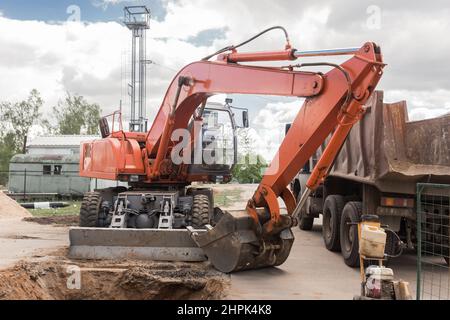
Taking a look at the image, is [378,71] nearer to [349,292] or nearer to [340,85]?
[340,85]

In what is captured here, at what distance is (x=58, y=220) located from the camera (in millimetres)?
14875

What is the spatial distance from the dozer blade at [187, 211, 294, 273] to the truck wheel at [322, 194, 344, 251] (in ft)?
6.27

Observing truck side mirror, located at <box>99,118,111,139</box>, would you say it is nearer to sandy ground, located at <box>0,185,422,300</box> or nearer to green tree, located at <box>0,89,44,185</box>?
sandy ground, located at <box>0,185,422,300</box>

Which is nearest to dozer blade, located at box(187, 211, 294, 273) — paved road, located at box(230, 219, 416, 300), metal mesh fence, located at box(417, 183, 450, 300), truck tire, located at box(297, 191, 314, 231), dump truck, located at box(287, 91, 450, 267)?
paved road, located at box(230, 219, 416, 300)

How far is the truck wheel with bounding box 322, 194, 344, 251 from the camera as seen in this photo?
9.17m

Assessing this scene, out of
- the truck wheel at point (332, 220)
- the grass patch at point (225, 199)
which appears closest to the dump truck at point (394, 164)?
the truck wheel at point (332, 220)

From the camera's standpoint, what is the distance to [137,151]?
31.9ft

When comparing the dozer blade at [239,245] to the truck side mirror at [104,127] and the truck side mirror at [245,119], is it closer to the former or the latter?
the truck side mirror at [245,119]

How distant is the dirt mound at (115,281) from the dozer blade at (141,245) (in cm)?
47

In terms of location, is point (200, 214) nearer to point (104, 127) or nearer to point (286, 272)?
point (286, 272)

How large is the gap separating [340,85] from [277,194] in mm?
1859

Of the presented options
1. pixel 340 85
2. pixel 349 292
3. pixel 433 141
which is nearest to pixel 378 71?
pixel 340 85

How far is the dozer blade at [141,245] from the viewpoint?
805 centimetres

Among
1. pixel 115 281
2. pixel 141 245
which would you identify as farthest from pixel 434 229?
pixel 115 281
